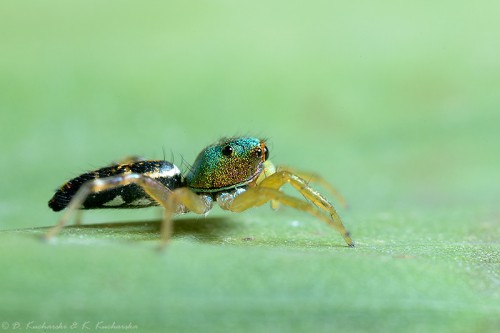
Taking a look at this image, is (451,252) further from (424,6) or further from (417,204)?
(424,6)

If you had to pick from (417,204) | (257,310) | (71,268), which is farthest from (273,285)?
(417,204)

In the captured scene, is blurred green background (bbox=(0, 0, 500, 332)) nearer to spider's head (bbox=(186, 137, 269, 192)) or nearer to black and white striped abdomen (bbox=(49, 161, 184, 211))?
black and white striped abdomen (bbox=(49, 161, 184, 211))

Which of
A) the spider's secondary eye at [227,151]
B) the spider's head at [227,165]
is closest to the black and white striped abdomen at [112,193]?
the spider's head at [227,165]

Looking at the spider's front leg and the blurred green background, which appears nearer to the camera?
the spider's front leg

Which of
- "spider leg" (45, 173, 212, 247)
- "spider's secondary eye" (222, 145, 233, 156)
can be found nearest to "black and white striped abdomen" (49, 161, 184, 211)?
"spider leg" (45, 173, 212, 247)

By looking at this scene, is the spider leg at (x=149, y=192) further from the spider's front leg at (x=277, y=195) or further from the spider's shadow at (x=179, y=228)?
the spider's front leg at (x=277, y=195)

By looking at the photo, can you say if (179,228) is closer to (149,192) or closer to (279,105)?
(149,192)
